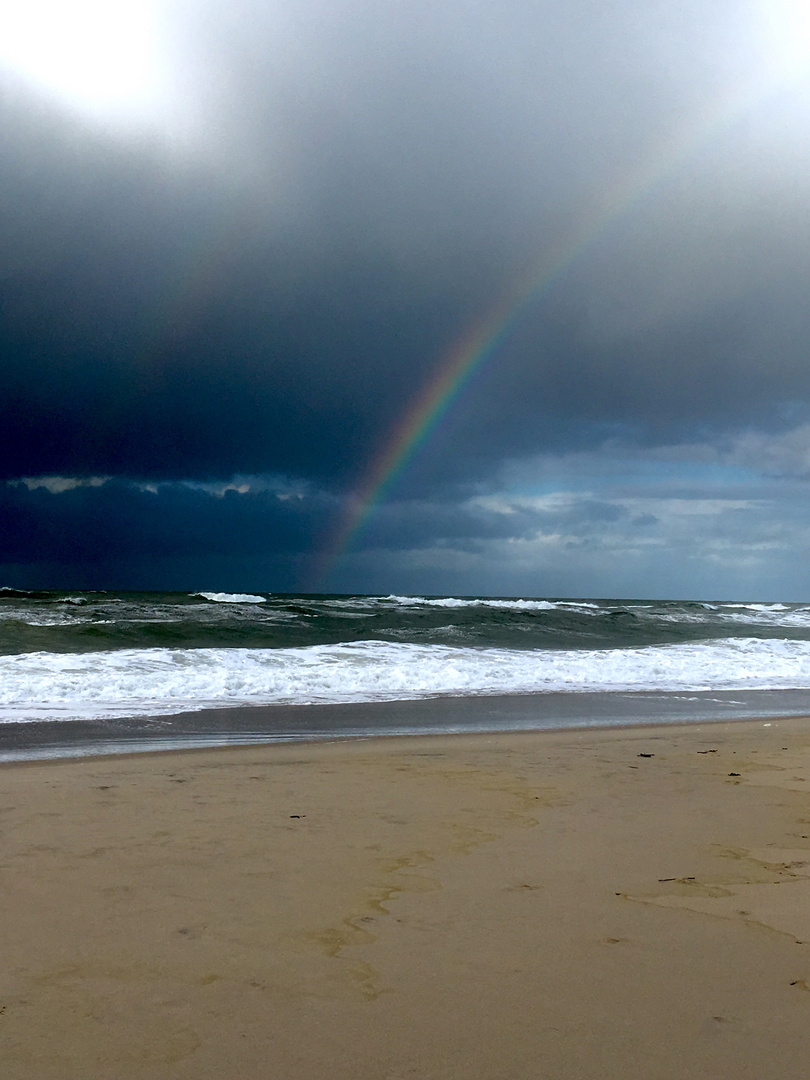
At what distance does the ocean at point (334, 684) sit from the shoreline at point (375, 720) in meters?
0.03

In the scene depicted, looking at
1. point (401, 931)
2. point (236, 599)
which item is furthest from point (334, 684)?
point (236, 599)

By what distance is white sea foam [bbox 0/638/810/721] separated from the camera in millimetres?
11000

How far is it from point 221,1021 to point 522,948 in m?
1.11

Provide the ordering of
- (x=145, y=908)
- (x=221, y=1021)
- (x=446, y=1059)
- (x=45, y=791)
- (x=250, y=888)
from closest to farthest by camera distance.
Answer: (x=446, y=1059) < (x=221, y=1021) < (x=145, y=908) < (x=250, y=888) < (x=45, y=791)

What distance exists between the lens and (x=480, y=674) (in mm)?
14648

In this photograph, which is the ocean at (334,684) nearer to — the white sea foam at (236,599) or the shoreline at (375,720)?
the shoreline at (375,720)

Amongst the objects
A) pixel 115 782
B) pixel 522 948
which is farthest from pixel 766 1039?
pixel 115 782

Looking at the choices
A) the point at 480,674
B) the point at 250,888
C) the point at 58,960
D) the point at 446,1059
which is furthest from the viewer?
the point at 480,674

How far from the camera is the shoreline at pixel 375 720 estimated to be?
312 inches

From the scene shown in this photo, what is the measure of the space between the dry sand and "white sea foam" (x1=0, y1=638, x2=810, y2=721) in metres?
5.57

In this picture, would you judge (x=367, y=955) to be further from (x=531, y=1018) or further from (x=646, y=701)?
(x=646, y=701)

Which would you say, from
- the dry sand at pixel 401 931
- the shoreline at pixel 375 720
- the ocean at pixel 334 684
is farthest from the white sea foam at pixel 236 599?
the dry sand at pixel 401 931

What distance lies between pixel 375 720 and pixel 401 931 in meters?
6.78

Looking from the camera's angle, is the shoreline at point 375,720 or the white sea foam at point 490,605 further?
the white sea foam at point 490,605
